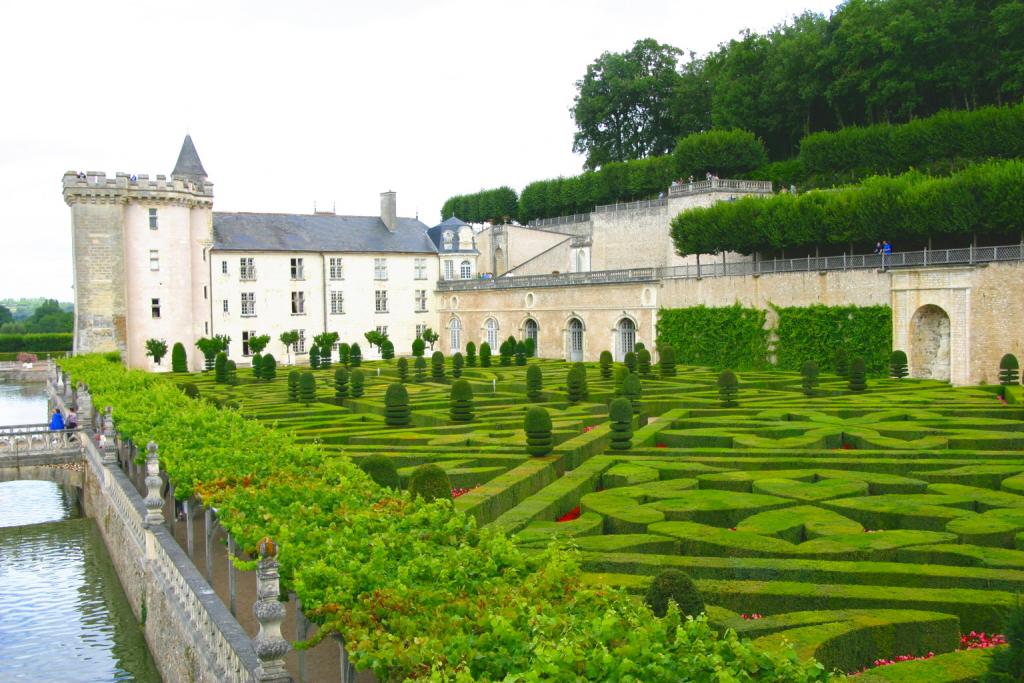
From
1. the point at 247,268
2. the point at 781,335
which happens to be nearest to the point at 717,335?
the point at 781,335

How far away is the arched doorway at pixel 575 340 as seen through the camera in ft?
167

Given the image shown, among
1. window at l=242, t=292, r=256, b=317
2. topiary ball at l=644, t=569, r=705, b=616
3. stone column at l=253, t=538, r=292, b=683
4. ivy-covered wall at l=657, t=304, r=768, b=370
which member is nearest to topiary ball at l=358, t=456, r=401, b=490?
stone column at l=253, t=538, r=292, b=683

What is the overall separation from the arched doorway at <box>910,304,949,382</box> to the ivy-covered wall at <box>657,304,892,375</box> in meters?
0.94

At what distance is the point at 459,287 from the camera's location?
5925 centimetres

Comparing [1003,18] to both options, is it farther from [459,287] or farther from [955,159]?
[459,287]

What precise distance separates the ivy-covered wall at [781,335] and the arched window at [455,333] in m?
17.9

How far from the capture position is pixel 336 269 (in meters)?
56.6

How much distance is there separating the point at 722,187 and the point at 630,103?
17722 mm

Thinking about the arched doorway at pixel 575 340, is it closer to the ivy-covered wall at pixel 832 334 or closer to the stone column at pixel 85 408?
the ivy-covered wall at pixel 832 334

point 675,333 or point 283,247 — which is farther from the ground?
point 283,247

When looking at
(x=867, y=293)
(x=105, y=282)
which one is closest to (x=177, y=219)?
(x=105, y=282)

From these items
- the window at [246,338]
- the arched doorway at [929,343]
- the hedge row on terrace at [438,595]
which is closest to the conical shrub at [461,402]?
the hedge row on terrace at [438,595]

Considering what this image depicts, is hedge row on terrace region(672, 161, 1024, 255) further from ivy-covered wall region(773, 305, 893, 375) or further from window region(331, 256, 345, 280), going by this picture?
window region(331, 256, 345, 280)

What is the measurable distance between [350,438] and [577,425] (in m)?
5.52
